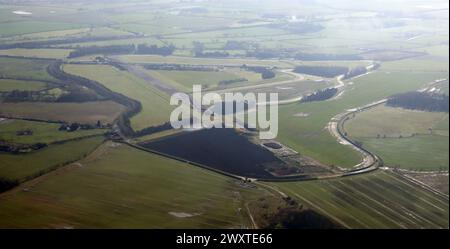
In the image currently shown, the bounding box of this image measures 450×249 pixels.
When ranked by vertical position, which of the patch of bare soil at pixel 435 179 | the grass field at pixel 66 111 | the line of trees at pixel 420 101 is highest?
the line of trees at pixel 420 101

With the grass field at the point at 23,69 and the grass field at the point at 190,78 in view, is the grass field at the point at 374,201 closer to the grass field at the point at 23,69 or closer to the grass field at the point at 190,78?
the grass field at the point at 190,78

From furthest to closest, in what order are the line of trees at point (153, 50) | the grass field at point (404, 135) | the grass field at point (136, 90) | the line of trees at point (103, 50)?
the line of trees at point (153, 50), the line of trees at point (103, 50), the grass field at point (136, 90), the grass field at point (404, 135)

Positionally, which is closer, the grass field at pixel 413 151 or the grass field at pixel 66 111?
the grass field at pixel 413 151

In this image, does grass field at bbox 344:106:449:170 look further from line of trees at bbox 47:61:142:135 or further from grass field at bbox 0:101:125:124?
grass field at bbox 0:101:125:124

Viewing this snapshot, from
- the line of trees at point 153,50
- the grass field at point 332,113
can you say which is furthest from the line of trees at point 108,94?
the line of trees at point 153,50

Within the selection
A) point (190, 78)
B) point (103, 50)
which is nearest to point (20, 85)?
point (190, 78)

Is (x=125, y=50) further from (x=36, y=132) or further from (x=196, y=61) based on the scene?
(x=36, y=132)
